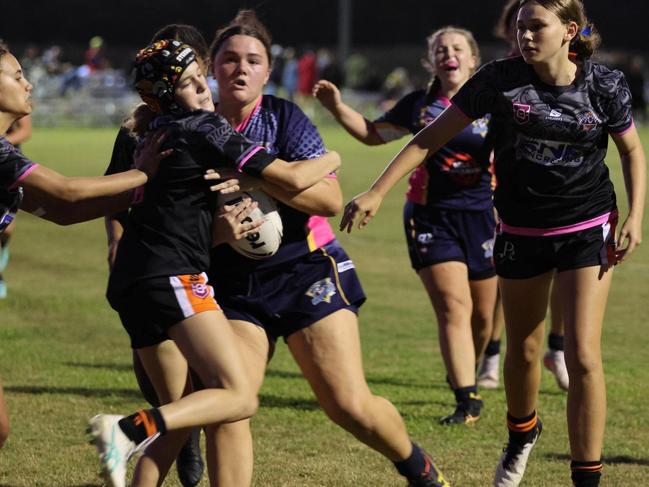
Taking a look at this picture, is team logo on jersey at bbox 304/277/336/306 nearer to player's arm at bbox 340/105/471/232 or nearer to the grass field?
player's arm at bbox 340/105/471/232

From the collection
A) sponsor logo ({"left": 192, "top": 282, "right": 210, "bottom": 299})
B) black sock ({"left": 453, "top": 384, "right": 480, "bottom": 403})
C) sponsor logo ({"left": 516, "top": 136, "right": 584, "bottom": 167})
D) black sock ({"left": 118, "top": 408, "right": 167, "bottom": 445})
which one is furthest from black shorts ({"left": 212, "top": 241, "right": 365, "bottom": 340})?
black sock ({"left": 453, "top": 384, "right": 480, "bottom": 403})

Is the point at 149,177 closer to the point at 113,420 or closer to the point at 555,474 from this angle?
the point at 113,420

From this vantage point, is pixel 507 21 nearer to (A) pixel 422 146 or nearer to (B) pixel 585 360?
(A) pixel 422 146

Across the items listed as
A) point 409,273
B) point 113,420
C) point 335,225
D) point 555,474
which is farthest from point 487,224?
point 335,225

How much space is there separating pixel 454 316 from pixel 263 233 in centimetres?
265

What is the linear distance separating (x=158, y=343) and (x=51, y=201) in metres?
0.66

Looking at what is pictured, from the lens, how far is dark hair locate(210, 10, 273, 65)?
503cm

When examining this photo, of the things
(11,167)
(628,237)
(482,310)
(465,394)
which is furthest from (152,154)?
Answer: (482,310)

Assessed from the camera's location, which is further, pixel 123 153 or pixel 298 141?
pixel 123 153

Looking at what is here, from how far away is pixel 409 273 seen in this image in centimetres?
1263

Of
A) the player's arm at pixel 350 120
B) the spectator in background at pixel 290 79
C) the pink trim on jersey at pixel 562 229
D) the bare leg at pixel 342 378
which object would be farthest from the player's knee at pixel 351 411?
the spectator in background at pixel 290 79

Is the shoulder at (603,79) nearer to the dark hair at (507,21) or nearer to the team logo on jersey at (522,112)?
the team logo on jersey at (522,112)

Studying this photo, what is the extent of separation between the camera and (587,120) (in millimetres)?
5027

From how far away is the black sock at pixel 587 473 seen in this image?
5.09 m
